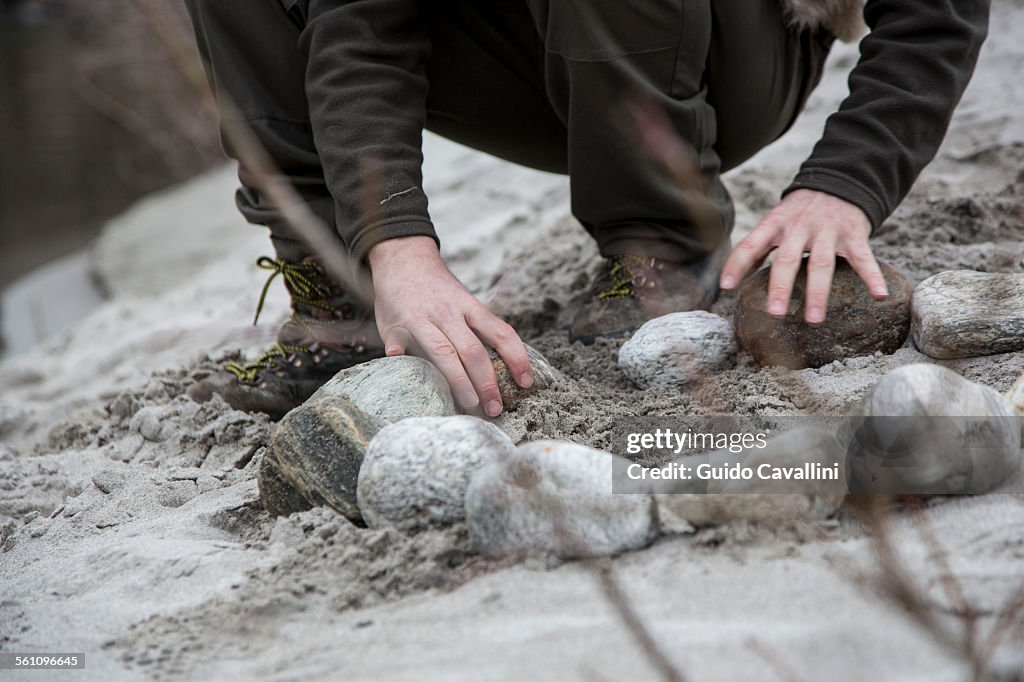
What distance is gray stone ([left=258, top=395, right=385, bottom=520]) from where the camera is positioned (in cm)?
135

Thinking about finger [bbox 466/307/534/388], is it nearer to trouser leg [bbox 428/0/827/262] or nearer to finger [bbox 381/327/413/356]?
finger [bbox 381/327/413/356]

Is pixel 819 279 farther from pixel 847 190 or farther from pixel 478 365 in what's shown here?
pixel 478 365

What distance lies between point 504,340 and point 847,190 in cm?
70

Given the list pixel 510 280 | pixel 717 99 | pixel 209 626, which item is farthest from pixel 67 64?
pixel 209 626

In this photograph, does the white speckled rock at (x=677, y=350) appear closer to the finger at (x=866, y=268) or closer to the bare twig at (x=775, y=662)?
the finger at (x=866, y=268)

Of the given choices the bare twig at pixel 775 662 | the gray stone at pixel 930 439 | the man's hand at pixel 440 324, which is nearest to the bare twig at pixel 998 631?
the bare twig at pixel 775 662

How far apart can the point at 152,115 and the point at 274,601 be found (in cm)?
746

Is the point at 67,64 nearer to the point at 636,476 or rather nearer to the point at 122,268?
the point at 122,268

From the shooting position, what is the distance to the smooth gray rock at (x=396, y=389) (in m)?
1.42

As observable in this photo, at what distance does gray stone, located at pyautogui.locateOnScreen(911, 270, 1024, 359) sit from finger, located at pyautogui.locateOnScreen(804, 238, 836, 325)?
0.61 feet

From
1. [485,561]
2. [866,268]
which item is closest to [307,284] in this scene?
[485,561]

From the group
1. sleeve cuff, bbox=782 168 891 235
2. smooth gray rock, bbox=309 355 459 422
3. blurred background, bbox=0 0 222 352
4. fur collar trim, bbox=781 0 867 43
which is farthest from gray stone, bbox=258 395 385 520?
blurred background, bbox=0 0 222 352

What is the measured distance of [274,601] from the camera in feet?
3.81

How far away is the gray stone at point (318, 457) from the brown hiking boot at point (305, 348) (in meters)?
0.54
